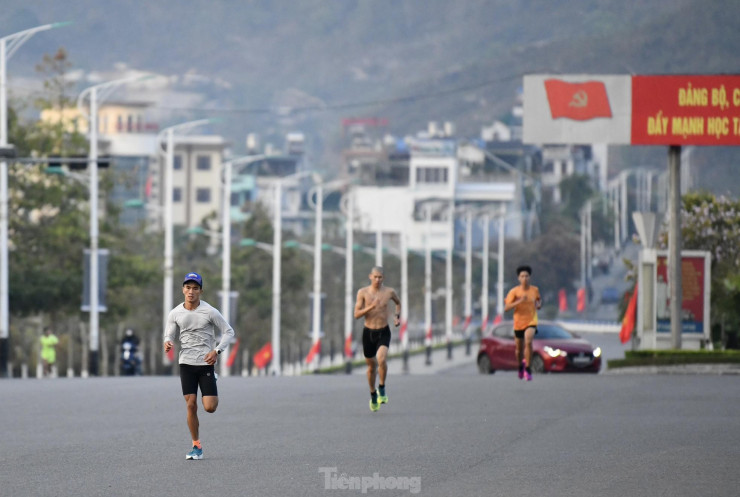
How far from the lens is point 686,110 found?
40812 millimetres

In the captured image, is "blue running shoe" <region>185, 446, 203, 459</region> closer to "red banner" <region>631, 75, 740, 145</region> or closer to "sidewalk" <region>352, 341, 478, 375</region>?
"red banner" <region>631, 75, 740, 145</region>

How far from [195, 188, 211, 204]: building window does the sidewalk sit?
76.6 metres

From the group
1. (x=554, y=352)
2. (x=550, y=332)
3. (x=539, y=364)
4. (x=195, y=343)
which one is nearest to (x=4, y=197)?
(x=550, y=332)

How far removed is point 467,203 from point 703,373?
149 m

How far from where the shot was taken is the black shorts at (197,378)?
15.7 metres

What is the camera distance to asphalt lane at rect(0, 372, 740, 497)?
13.8 meters

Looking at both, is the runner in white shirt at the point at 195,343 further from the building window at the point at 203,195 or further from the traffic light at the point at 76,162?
the building window at the point at 203,195

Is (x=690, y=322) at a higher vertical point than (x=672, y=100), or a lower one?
lower

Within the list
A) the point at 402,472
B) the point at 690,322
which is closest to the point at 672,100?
the point at 690,322

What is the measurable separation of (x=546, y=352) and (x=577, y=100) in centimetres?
691

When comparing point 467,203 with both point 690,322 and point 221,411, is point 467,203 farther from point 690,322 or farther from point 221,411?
point 221,411

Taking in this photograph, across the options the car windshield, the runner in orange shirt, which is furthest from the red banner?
the runner in orange shirt

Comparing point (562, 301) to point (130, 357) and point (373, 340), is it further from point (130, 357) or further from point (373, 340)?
point (373, 340)

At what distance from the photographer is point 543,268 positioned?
156 meters
